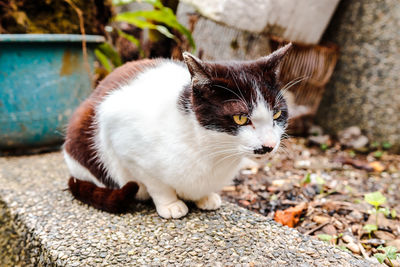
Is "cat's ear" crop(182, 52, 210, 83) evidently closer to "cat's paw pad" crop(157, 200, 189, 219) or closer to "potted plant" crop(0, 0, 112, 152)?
"cat's paw pad" crop(157, 200, 189, 219)

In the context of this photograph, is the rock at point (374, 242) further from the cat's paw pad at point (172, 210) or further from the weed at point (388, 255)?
the cat's paw pad at point (172, 210)

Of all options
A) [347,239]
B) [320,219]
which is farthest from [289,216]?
[347,239]

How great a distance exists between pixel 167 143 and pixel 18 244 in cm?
88

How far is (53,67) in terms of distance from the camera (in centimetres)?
248

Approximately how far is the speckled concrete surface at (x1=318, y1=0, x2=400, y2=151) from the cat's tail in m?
2.56

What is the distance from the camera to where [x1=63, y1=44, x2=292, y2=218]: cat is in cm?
128

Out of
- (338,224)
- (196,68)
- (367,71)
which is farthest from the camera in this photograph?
(367,71)

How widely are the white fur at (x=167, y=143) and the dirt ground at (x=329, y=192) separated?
0.33m

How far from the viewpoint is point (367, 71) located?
10.7 feet

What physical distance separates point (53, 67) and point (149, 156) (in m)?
1.43

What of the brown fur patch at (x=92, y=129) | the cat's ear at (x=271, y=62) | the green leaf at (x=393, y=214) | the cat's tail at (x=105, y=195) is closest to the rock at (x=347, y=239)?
the green leaf at (x=393, y=214)

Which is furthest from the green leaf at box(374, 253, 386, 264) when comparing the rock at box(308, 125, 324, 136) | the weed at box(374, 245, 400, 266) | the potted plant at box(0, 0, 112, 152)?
the rock at box(308, 125, 324, 136)

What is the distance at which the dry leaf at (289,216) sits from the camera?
174 centimetres

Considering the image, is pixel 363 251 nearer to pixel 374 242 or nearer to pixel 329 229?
pixel 374 242
